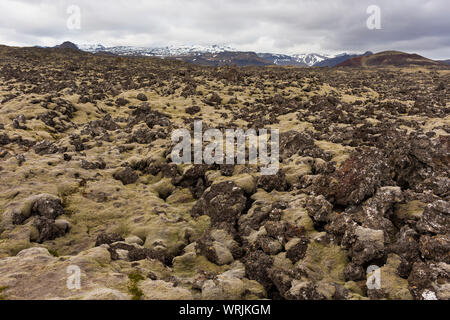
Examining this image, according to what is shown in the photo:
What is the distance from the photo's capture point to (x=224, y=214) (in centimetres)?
1559

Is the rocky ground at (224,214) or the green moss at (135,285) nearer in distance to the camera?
the green moss at (135,285)

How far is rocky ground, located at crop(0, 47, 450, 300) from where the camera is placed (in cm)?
995

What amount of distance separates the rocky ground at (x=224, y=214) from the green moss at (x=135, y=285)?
0.11 feet

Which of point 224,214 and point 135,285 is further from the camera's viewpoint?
point 224,214

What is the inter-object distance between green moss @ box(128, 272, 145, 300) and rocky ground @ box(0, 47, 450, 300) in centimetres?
3

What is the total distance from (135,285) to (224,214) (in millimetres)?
6737

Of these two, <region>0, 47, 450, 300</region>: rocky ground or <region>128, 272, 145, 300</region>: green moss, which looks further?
<region>0, 47, 450, 300</region>: rocky ground

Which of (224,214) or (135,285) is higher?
(224,214)

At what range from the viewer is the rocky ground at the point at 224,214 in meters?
9.95

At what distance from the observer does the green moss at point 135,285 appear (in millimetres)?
8976

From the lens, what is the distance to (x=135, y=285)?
380 inches
